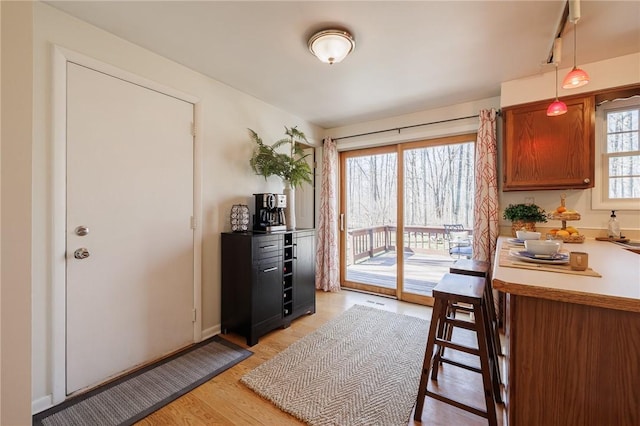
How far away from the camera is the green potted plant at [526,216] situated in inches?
99.0

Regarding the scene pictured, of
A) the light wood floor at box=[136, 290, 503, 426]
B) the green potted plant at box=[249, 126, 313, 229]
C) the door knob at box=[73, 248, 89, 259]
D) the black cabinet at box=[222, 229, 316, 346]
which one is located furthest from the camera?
the green potted plant at box=[249, 126, 313, 229]

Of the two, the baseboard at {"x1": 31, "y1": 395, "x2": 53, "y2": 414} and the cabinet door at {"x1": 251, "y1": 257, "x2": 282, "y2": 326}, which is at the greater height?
the cabinet door at {"x1": 251, "y1": 257, "x2": 282, "y2": 326}

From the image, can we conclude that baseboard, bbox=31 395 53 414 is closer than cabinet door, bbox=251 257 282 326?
Yes

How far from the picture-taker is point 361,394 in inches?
68.9

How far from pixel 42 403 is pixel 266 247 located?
1.72 meters

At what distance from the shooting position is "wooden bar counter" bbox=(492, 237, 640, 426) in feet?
2.81

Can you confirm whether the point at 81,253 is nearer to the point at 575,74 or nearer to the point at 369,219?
the point at 369,219

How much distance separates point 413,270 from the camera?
11.9 feet

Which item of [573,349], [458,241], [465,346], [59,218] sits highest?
[59,218]

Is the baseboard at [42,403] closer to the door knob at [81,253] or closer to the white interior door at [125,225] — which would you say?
the white interior door at [125,225]

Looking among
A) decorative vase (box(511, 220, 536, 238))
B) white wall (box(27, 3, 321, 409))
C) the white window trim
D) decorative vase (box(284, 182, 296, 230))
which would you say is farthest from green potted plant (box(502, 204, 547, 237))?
white wall (box(27, 3, 321, 409))

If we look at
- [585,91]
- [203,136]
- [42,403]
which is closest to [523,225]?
[585,91]

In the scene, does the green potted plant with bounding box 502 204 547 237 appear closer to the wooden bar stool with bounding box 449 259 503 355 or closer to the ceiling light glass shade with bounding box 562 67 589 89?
the wooden bar stool with bounding box 449 259 503 355

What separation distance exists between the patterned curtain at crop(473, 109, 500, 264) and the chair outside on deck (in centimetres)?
36
